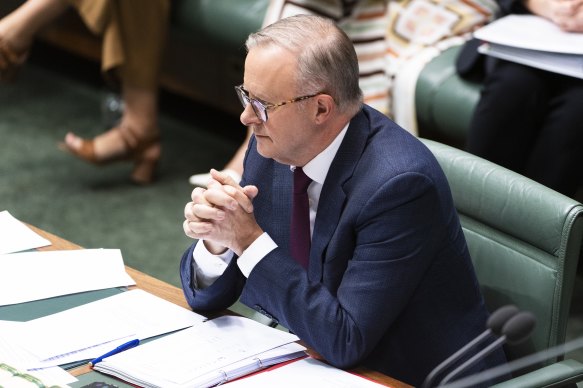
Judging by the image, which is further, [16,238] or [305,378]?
[16,238]

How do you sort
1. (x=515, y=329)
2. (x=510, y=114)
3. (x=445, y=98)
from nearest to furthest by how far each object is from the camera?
(x=515, y=329) < (x=510, y=114) < (x=445, y=98)

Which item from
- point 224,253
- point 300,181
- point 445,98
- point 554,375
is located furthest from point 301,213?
point 445,98

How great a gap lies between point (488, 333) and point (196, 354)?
0.48 metres

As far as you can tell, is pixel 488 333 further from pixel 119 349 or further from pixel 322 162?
pixel 119 349

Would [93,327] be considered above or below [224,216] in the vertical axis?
below

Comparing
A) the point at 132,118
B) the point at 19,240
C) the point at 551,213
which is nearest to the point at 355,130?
the point at 551,213

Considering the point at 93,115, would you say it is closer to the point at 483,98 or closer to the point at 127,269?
the point at 483,98

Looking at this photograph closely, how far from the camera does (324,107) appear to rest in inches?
74.0

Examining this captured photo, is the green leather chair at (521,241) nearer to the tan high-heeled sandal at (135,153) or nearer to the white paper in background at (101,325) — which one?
the white paper in background at (101,325)

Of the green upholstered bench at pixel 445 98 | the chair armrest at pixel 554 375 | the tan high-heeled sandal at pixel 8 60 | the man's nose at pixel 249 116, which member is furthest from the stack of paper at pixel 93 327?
the tan high-heeled sandal at pixel 8 60

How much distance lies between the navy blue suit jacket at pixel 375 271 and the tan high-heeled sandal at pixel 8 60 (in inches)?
84.1

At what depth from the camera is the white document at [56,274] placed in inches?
75.2

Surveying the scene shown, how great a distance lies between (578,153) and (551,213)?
1233 mm

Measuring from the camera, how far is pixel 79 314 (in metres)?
1.84
